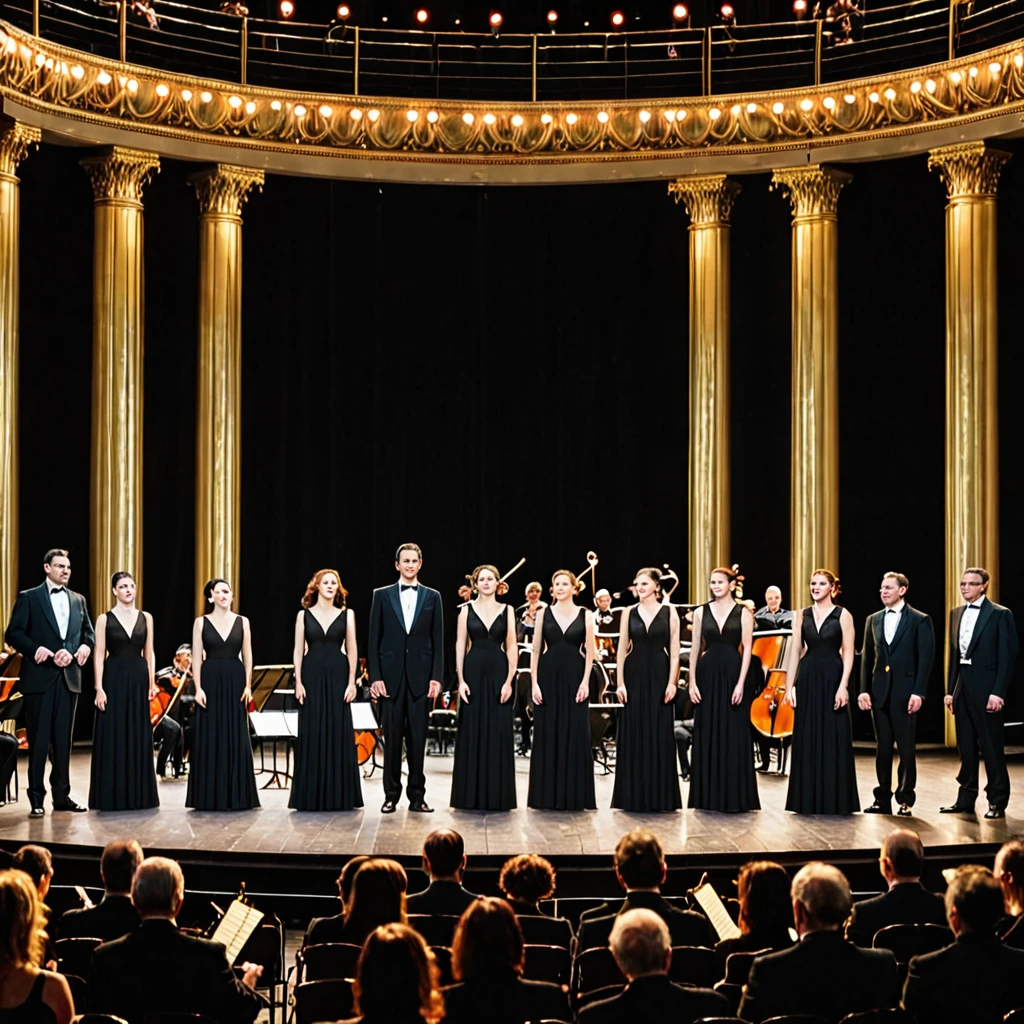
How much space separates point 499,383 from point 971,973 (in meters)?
12.5

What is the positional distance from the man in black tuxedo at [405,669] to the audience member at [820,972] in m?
5.36

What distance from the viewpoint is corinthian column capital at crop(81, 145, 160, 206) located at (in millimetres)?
13789

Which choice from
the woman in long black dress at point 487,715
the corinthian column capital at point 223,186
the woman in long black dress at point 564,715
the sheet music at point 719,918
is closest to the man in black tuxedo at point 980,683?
the woman in long black dress at point 564,715

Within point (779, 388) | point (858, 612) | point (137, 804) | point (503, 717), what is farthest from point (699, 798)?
point (779, 388)

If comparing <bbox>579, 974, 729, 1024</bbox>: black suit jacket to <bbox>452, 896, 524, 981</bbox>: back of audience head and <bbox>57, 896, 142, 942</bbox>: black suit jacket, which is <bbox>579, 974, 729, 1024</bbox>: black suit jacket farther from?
<bbox>57, 896, 142, 942</bbox>: black suit jacket

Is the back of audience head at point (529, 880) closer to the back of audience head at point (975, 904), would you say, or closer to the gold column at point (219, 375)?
the back of audience head at point (975, 904)

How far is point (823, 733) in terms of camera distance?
9.23m

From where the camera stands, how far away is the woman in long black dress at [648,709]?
9422 mm

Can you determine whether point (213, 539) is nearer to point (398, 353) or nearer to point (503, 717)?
point (398, 353)

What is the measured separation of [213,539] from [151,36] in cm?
461

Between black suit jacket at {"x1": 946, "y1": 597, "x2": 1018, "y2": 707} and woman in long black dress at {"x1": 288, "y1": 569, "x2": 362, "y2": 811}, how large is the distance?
3650 mm

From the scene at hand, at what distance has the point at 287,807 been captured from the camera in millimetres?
Result: 9781

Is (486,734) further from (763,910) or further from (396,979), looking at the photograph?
(396,979)

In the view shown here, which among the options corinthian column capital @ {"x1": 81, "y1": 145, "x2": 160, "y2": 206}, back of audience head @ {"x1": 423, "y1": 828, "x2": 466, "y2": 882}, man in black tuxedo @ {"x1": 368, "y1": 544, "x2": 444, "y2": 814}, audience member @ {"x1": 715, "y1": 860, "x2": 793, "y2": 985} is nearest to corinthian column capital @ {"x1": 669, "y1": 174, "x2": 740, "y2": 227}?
corinthian column capital @ {"x1": 81, "y1": 145, "x2": 160, "y2": 206}
